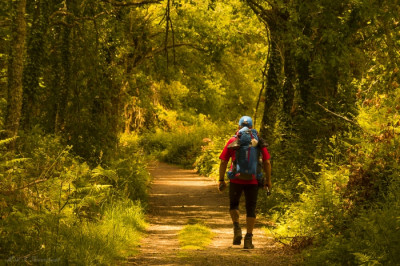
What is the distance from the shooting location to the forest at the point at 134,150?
334 inches

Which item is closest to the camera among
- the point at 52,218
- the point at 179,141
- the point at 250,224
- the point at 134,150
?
the point at 52,218

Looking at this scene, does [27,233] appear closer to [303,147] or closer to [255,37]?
[303,147]

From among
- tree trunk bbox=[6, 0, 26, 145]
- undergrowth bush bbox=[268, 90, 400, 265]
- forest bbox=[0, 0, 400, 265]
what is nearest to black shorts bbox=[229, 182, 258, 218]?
forest bbox=[0, 0, 400, 265]

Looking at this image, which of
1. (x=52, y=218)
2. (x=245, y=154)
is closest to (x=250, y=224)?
(x=245, y=154)

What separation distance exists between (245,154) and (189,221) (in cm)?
507

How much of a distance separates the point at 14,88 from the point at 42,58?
290 centimetres

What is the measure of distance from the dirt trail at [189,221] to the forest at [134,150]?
1.28ft

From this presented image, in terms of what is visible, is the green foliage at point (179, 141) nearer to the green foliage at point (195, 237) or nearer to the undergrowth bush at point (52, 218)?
the green foliage at point (195, 237)

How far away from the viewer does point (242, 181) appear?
10.4m

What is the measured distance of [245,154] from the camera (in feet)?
33.4

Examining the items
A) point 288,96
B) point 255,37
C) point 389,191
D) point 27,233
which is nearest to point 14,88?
Result: point 27,233

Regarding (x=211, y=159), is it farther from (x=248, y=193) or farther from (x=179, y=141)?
(x=248, y=193)

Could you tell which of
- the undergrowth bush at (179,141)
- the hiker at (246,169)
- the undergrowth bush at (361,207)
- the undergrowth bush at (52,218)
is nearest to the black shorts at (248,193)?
the hiker at (246,169)

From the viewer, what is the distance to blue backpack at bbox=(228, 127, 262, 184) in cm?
1017
